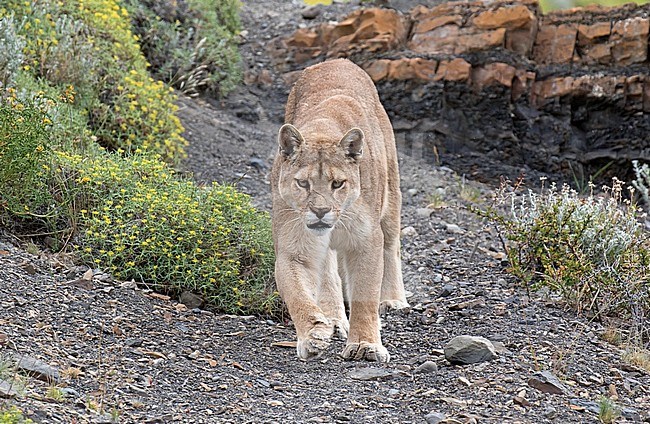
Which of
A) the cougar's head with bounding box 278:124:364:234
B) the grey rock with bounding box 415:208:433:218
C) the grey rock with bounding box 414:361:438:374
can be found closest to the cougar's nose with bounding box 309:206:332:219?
the cougar's head with bounding box 278:124:364:234

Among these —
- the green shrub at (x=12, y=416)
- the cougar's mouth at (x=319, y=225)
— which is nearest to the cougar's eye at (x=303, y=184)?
the cougar's mouth at (x=319, y=225)

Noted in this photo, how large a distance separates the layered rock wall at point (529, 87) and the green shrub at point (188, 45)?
6.20 ft

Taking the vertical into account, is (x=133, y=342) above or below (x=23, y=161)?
below

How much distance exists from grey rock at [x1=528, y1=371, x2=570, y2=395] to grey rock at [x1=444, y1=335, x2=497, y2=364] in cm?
37

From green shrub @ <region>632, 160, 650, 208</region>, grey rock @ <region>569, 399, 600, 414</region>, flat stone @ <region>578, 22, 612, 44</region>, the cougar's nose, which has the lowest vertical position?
grey rock @ <region>569, 399, 600, 414</region>

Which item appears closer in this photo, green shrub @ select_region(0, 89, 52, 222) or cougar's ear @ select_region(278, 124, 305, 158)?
cougar's ear @ select_region(278, 124, 305, 158)

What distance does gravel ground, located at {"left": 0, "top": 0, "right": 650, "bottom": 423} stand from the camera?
4.50 metres

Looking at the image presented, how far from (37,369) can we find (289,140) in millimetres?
2036

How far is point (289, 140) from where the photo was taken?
560 centimetres

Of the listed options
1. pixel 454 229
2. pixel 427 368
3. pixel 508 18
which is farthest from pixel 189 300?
pixel 508 18

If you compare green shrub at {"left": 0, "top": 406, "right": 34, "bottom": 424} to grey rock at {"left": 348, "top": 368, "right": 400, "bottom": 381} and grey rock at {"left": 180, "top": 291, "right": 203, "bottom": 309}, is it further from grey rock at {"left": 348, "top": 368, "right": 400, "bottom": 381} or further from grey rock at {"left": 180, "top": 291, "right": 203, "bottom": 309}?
grey rock at {"left": 180, "top": 291, "right": 203, "bottom": 309}

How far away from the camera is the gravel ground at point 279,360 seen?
4.50 m

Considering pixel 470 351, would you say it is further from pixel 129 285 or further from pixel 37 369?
pixel 37 369

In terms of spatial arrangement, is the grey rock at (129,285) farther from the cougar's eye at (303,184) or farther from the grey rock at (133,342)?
the cougar's eye at (303,184)
